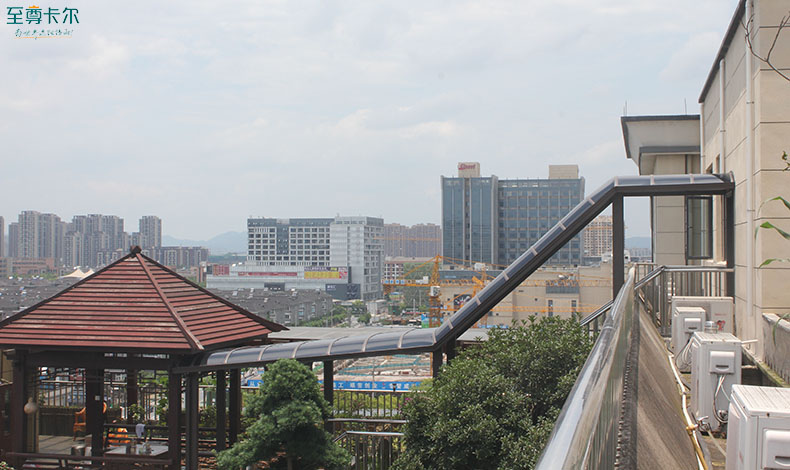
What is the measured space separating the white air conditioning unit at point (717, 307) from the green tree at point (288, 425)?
5.50 metres

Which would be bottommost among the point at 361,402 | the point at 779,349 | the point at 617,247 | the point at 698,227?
the point at 361,402

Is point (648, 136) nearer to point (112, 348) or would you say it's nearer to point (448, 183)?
point (112, 348)

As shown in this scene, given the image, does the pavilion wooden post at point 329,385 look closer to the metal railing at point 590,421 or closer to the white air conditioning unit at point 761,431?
the white air conditioning unit at point 761,431

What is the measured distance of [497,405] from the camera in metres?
7.53

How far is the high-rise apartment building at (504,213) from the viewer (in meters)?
148

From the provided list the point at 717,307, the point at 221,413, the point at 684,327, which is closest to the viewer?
the point at 684,327

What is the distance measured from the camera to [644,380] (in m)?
5.07

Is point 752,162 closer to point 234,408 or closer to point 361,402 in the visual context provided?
point 361,402

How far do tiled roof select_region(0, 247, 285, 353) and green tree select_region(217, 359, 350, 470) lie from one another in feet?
8.59

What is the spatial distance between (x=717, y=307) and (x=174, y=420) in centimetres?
899

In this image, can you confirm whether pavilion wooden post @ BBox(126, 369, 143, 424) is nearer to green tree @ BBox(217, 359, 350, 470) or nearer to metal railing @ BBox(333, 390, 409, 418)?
metal railing @ BBox(333, 390, 409, 418)

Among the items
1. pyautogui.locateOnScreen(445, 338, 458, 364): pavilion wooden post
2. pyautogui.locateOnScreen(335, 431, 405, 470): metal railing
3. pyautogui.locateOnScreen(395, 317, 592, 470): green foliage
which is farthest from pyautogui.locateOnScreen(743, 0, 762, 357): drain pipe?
pyautogui.locateOnScreen(335, 431, 405, 470): metal railing

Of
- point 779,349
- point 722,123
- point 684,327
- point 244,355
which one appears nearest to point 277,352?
point 244,355

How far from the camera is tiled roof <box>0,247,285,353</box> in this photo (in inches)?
456
